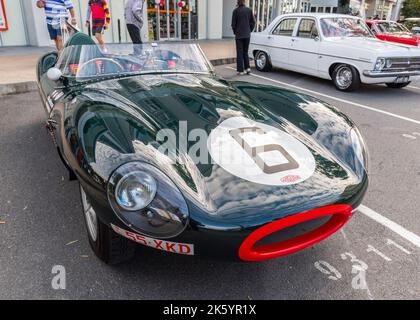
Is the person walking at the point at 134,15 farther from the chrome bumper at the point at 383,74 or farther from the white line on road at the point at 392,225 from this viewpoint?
the white line on road at the point at 392,225

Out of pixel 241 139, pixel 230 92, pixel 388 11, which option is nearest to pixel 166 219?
pixel 241 139

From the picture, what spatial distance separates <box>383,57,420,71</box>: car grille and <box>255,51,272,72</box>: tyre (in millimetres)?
2966

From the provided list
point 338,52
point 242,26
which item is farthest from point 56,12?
point 338,52

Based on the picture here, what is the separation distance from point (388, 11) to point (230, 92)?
5219cm

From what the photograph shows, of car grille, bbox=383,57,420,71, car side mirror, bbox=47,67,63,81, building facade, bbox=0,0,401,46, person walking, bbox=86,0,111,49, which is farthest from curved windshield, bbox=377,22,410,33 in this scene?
car side mirror, bbox=47,67,63,81

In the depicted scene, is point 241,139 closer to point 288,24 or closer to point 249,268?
point 249,268

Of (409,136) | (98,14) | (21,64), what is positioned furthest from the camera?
(98,14)

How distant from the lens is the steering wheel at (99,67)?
2.74 meters

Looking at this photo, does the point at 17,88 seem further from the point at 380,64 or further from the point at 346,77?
the point at 380,64

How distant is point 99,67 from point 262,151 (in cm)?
168

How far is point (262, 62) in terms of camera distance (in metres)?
8.58

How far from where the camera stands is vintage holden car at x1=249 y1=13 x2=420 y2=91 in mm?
6203

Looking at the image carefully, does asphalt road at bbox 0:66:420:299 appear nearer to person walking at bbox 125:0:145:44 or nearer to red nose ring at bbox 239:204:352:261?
red nose ring at bbox 239:204:352:261
